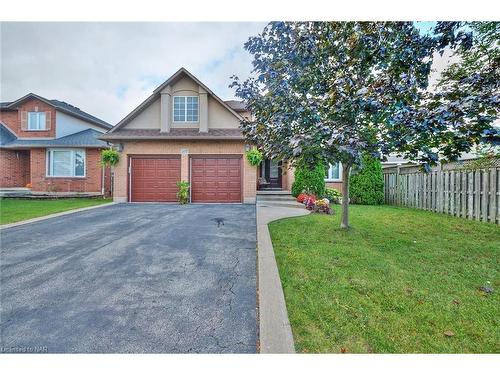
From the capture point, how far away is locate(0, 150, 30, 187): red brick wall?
15.5m

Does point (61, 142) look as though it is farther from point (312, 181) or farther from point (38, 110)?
point (312, 181)

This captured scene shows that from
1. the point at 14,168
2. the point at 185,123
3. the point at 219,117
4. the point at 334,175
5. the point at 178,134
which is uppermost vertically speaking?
the point at 219,117

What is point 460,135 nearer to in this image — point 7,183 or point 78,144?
point 78,144

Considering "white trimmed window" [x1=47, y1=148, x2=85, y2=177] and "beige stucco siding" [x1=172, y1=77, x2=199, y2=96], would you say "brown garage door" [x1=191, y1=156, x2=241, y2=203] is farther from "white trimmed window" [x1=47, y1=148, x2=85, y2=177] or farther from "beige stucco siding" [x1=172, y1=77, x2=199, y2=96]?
"white trimmed window" [x1=47, y1=148, x2=85, y2=177]

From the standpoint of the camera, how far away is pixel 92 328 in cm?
224

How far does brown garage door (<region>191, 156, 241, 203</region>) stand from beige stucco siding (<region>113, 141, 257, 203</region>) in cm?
37

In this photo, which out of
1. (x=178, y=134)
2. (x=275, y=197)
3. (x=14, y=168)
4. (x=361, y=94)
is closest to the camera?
(x=361, y=94)

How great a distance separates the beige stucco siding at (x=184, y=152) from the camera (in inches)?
456

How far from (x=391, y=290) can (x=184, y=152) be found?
10.4 meters

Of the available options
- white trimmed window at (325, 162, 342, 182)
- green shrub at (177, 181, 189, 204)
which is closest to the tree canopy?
green shrub at (177, 181, 189, 204)

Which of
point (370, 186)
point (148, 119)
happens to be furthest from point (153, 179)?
point (370, 186)

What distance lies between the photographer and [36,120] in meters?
15.5

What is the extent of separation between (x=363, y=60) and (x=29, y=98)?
62.3 ft
